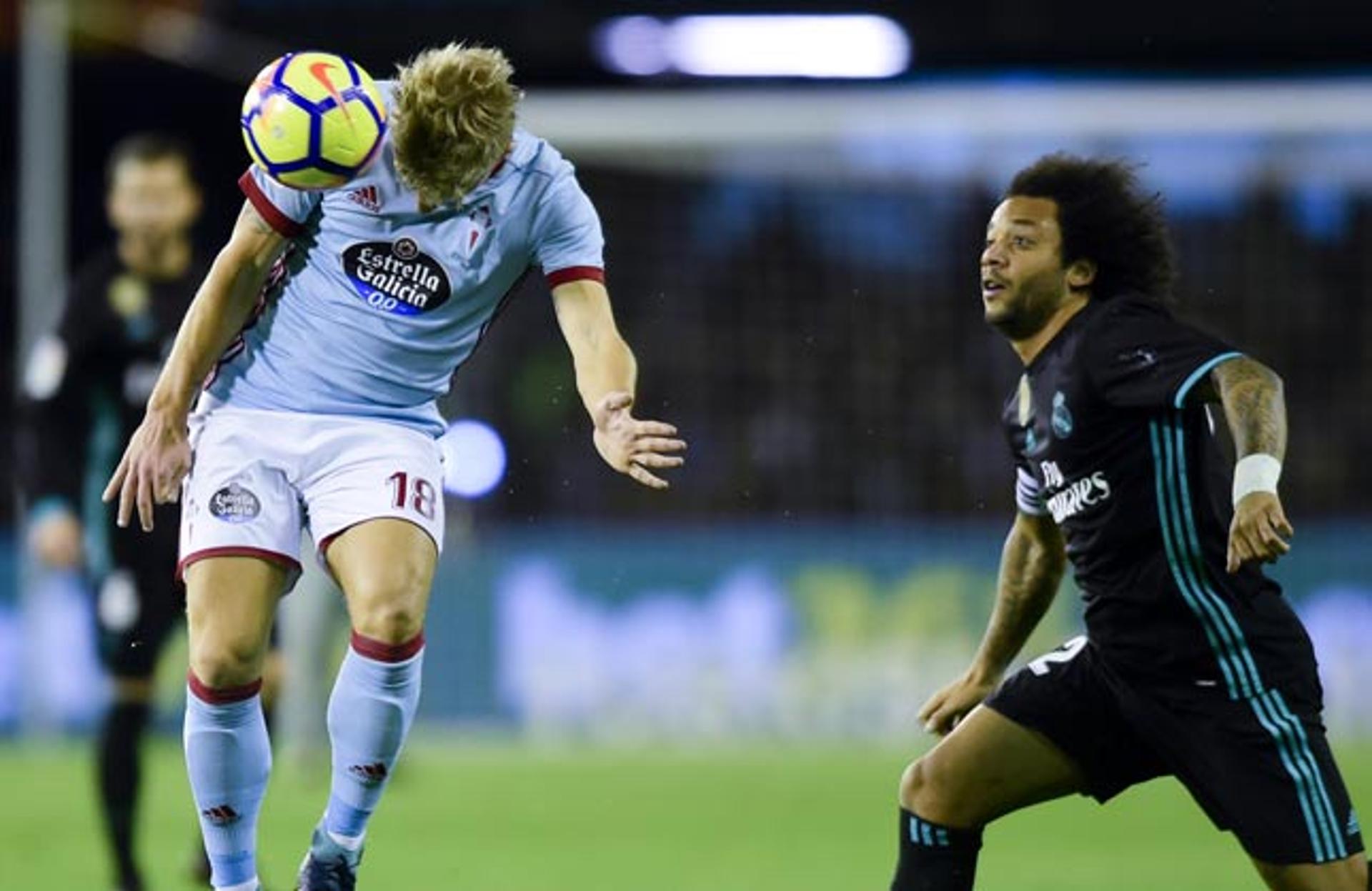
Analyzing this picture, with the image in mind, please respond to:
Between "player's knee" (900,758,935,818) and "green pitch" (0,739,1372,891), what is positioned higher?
"player's knee" (900,758,935,818)

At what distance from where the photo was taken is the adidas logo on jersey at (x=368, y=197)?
5781 millimetres

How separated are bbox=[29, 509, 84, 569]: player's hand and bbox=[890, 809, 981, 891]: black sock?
12.7 feet

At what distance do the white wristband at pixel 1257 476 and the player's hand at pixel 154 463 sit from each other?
246 centimetres

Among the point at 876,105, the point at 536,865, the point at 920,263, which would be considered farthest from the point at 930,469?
the point at 536,865

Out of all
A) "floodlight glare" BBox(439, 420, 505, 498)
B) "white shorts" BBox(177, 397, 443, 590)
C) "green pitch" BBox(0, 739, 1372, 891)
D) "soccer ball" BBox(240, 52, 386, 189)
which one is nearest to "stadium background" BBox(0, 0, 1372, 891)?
"green pitch" BBox(0, 739, 1372, 891)

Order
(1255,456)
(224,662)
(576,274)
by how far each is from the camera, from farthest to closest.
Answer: (576,274)
(224,662)
(1255,456)

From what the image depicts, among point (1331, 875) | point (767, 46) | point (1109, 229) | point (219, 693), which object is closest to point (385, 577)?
point (219, 693)

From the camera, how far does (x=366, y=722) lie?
5.73 m

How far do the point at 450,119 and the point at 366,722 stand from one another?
4.62ft

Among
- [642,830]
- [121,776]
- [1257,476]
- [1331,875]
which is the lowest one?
[642,830]

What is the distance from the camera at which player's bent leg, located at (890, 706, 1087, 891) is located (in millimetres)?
5559

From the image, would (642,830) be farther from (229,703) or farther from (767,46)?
(767,46)

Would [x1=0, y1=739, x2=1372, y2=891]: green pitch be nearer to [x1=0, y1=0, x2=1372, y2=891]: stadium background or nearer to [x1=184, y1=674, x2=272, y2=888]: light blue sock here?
[x1=0, y1=0, x2=1372, y2=891]: stadium background

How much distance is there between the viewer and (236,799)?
5754 millimetres
